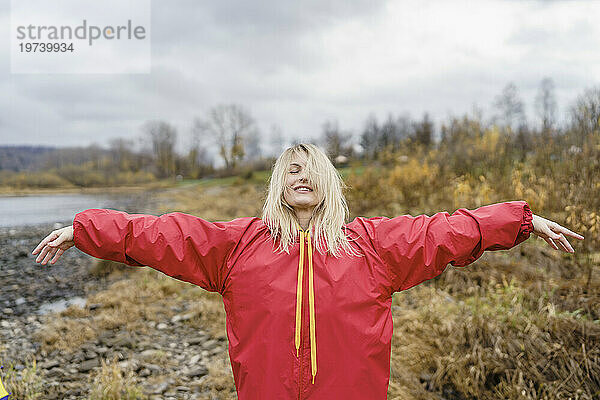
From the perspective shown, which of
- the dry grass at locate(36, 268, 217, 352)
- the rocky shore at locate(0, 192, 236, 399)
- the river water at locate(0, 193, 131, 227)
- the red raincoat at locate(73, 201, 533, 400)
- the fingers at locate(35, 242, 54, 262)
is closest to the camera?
the red raincoat at locate(73, 201, 533, 400)

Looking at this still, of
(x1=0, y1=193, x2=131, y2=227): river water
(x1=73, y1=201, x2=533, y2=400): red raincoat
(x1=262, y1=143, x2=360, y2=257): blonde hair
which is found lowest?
(x1=0, y1=193, x2=131, y2=227): river water

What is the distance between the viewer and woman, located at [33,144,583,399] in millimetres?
1936

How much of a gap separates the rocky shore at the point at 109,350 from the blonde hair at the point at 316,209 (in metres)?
2.22

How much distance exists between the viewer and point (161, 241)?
2.06 m

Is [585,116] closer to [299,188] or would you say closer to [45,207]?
[299,188]

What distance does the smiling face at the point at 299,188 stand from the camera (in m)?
2.10

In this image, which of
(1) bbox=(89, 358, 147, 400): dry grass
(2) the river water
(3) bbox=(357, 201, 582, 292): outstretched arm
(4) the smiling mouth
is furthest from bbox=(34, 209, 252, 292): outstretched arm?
(2) the river water

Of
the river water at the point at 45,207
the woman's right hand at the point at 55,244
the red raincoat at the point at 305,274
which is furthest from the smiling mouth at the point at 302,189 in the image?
the river water at the point at 45,207

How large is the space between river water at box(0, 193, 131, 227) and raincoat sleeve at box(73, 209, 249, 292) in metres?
16.6

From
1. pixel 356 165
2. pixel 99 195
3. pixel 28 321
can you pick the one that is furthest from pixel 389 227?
pixel 99 195

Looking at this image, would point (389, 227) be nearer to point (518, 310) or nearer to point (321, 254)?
point (321, 254)

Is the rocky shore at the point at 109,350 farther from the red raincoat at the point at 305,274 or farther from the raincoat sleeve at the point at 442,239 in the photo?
the raincoat sleeve at the point at 442,239

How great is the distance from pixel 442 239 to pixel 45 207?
2206cm

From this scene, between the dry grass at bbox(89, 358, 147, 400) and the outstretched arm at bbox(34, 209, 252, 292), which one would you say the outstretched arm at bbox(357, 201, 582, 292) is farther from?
the dry grass at bbox(89, 358, 147, 400)
